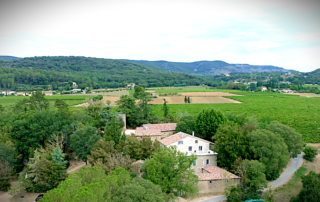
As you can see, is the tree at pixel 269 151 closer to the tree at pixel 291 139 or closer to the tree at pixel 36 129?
the tree at pixel 291 139

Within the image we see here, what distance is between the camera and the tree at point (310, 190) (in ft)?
69.3

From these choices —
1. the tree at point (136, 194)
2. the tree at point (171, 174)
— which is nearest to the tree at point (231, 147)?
the tree at point (171, 174)

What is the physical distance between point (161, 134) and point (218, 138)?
10.8m

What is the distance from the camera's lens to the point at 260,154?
29.4 m

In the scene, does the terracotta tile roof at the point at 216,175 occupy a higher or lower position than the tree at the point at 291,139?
lower

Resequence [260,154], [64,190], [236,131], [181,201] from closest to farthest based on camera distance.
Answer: [64,190], [181,201], [260,154], [236,131]

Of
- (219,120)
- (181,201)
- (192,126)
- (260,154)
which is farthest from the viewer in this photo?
(192,126)

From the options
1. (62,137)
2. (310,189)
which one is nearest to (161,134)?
(62,137)

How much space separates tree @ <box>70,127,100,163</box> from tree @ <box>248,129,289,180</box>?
21.0m

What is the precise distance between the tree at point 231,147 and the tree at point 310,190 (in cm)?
788

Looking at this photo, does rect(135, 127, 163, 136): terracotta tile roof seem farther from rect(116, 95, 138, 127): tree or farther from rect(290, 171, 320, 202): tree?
rect(290, 171, 320, 202): tree

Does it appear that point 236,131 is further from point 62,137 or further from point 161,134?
point 62,137

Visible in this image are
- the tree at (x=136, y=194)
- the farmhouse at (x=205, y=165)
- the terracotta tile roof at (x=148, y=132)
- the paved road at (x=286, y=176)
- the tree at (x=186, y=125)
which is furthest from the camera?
the tree at (x=186, y=125)

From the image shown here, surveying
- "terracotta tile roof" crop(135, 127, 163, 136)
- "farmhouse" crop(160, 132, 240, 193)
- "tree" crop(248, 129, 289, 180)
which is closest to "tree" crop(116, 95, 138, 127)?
"terracotta tile roof" crop(135, 127, 163, 136)
